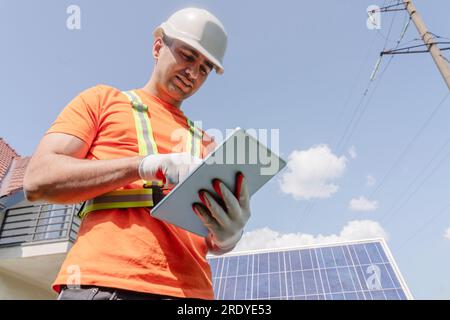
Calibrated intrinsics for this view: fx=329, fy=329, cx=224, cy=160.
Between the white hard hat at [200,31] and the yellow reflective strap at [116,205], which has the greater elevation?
the white hard hat at [200,31]

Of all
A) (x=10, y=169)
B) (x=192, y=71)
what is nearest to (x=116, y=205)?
(x=192, y=71)

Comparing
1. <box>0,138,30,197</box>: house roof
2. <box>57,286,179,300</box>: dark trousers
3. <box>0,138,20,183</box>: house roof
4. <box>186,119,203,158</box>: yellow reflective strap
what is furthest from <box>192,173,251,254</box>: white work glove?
<box>0,138,20,183</box>: house roof

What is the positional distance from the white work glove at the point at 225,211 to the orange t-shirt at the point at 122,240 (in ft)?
0.63

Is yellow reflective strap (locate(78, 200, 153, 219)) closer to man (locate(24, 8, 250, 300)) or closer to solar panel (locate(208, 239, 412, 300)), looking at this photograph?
man (locate(24, 8, 250, 300))

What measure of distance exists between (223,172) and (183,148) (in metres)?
0.66

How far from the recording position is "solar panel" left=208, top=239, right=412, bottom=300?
11359 millimetres

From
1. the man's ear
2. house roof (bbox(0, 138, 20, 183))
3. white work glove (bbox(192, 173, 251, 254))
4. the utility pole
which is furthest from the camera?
house roof (bbox(0, 138, 20, 183))

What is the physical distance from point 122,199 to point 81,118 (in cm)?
43

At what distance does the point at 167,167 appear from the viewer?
1323 mm

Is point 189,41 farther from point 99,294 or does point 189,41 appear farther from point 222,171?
point 99,294

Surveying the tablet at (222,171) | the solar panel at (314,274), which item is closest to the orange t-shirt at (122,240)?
the tablet at (222,171)

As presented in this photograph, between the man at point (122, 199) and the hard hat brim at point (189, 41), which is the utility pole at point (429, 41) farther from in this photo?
the man at point (122, 199)

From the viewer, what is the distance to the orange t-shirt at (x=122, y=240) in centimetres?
123

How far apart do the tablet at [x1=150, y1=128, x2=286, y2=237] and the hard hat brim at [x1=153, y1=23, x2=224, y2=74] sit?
90 cm
